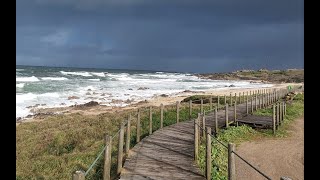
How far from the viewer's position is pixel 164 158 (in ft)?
40.8

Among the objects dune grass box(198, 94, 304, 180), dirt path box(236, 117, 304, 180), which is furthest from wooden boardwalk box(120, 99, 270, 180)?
dirt path box(236, 117, 304, 180)

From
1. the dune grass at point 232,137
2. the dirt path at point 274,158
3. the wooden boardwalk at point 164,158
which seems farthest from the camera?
the dirt path at point 274,158

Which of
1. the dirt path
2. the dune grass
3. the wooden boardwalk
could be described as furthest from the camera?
the dirt path

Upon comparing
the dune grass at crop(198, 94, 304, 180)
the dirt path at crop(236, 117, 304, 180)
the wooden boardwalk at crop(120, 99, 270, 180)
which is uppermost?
the wooden boardwalk at crop(120, 99, 270, 180)

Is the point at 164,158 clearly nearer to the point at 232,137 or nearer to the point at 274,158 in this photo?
the point at 274,158

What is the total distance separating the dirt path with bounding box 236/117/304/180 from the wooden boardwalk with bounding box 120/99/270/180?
2.89 metres

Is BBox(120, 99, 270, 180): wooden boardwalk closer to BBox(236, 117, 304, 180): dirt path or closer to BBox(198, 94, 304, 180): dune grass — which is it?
BBox(198, 94, 304, 180): dune grass

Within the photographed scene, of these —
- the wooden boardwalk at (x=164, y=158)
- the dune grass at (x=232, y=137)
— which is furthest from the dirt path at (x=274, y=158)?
the wooden boardwalk at (x=164, y=158)

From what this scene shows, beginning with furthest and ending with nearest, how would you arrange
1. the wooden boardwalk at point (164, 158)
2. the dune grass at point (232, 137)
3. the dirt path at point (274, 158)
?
the dirt path at point (274, 158)
the dune grass at point (232, 137)
the wooden boardwalk at point (164, 158)

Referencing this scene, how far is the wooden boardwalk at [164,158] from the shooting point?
10.4 meters

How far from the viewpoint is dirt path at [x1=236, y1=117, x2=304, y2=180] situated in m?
15.2

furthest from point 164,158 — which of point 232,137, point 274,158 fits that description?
point 232,137

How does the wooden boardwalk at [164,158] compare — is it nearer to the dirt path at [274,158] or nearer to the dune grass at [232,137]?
the dune grass at [232,137]

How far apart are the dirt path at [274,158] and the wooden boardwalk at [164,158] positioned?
9.49 feet
